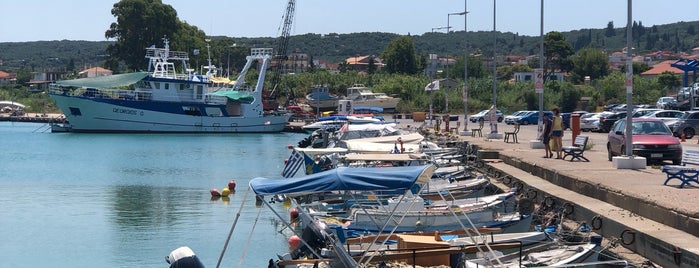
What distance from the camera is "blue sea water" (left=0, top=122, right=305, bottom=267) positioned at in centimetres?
2322

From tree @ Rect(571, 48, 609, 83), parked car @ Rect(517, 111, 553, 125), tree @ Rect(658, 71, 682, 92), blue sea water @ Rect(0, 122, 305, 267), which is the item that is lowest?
blue sea water @ Rect(0, 122, 305, 267)

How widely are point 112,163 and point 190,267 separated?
4183cm

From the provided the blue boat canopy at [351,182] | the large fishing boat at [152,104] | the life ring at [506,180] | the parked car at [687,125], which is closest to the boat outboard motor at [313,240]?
the blue boat canopy at [351,182]

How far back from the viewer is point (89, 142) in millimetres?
72000

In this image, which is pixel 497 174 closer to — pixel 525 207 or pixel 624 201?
pixel 525 207

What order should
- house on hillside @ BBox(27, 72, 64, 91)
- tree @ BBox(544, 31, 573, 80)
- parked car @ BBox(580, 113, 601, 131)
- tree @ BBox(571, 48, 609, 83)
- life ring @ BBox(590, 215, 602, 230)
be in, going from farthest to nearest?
house on hillside @ BBox(27, 72, 64, 91), tree @ BBox(571, 48, 609, 83), tree @ BBox(544, 31, 573, 80), parked car @ BBox(580, 113, 601, 131), life ring @ BBox(590, 215, 602, 230)

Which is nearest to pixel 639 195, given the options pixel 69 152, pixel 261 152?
pixel 261 152

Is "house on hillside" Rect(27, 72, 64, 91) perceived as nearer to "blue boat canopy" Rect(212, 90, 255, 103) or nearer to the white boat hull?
the white boat hull

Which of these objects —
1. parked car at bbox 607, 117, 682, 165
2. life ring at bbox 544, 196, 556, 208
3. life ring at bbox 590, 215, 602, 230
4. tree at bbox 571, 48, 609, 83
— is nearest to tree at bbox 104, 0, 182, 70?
tree at bbox 571, 48, 609, 83

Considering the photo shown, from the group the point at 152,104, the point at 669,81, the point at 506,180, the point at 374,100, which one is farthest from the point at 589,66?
the point at 506,180

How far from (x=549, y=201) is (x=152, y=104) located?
2519 inches

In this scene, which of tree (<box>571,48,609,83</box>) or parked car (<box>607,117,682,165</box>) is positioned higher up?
tree (<box>571,48,609,83</box>)

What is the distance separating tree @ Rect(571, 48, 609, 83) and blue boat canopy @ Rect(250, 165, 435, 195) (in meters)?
123

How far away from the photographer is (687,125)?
152ft
